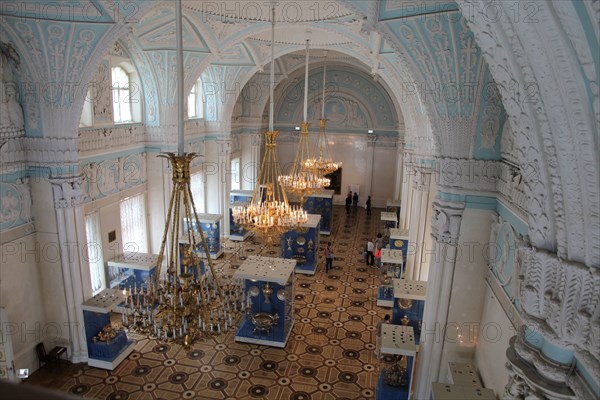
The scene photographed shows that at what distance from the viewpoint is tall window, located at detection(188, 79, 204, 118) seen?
1416 centimetres

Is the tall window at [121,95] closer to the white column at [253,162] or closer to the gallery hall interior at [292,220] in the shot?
the gallery hall interior at [292,220]

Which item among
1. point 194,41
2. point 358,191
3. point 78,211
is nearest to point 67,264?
point 78,211

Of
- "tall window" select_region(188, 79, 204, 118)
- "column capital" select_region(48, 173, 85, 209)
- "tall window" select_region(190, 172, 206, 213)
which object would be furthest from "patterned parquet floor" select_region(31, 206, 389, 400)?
"tall window" select_region(188, 79, 204, 118)

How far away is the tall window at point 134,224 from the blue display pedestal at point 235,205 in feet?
13.8

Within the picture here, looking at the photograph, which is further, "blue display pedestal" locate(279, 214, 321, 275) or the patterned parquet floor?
"blue display pedestal" locate(279, 214, 321, 275)

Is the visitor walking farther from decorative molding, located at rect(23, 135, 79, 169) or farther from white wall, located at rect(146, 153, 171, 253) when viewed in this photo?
decorative molding, located at rect(23, 135, 79, 169)

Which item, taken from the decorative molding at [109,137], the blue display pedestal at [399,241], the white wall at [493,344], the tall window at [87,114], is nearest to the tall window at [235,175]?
the decorative molding at [109,137]

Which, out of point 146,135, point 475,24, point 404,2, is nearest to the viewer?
point 475,24

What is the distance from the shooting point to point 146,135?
37.0ft

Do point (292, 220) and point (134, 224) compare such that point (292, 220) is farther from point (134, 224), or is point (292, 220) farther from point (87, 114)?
point (134, 224)

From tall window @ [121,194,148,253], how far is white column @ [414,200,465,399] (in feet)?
25.5

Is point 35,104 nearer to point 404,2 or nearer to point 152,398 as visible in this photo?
point 152,398

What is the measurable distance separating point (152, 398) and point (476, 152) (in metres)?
6.36

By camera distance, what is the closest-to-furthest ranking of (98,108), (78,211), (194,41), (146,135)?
(78,211), (98,108), (194,41), (146,135)
